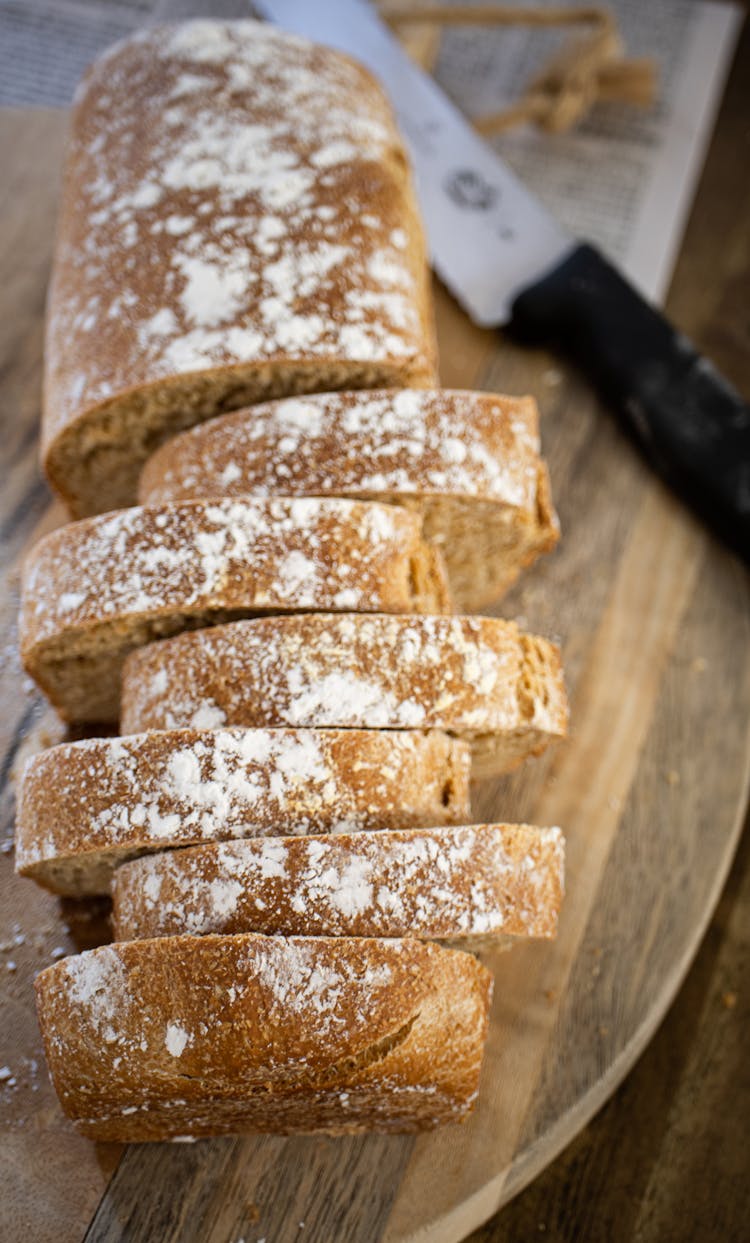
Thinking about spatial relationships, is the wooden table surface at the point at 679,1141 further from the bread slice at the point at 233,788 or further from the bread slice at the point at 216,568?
the bread slice at the point at 216,568

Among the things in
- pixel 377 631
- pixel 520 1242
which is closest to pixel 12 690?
pixel 377 631

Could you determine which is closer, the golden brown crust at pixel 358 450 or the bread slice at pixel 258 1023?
the bread slice at pixel 258 1023

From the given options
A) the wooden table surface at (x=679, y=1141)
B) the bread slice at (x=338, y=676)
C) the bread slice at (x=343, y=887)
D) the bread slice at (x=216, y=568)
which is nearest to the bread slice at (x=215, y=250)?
the bread slice at (x=216, y=568)

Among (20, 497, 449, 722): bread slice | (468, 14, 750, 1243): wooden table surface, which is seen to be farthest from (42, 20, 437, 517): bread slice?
(468, 14, 750, 1243): wooden table surface

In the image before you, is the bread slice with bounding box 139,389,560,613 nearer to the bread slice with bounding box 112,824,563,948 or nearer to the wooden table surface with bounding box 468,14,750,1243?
the bread slice with bounding box 112,824,563,948

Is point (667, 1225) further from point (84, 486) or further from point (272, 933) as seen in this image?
point (84, 486)

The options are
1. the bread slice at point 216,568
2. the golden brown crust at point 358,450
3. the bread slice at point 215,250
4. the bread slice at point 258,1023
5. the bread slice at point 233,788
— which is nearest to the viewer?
the bread slice at point 258,1023

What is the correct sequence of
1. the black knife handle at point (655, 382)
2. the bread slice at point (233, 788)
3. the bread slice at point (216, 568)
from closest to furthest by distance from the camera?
the bread slice at point (233, 788) → the bread slice at point (216, 568) → the black knife handle at point (655, 382)
